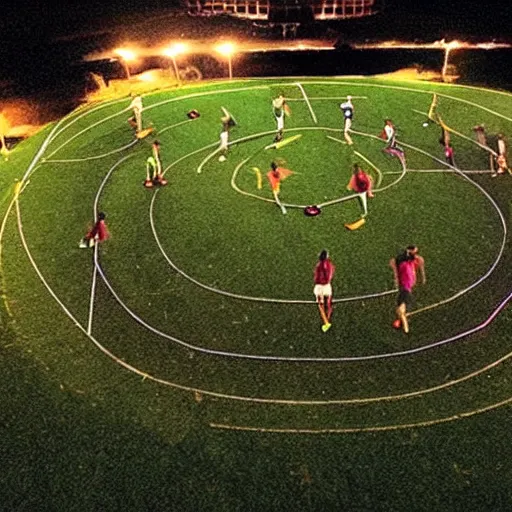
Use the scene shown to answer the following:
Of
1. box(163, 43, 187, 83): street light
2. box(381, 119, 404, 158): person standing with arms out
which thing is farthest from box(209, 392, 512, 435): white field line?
box(163, 43, 187, 83): street light

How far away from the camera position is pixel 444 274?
901 inches

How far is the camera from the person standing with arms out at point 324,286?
2000cm

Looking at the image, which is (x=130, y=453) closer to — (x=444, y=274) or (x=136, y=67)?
(x=444, y=274)

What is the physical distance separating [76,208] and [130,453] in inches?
548

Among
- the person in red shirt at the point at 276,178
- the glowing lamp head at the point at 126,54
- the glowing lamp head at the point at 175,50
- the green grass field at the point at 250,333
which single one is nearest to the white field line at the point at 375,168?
the green grass field at the point at 250,333

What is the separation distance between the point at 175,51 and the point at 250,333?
29.3 meters

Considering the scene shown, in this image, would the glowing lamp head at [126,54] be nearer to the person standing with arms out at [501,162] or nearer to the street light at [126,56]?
the street light at [126,56]

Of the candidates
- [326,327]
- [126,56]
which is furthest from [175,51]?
[326,327]

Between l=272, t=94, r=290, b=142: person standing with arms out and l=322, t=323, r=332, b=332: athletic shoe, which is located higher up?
l=272, t=94, r=290, b=142: person standing with arms out

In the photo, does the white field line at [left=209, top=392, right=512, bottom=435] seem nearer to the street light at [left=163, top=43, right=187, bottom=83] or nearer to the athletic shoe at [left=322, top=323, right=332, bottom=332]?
the athletic shoe at [left=322, top=323, right=332, bottom=332]

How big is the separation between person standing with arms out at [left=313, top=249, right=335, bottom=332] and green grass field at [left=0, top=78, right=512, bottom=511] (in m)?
0.36

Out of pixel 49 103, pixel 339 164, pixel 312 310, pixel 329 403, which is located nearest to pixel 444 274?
pixel 312 310

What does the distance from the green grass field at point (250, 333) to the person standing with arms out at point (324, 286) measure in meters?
0.36

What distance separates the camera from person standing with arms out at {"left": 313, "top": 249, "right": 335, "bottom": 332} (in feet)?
65.6
